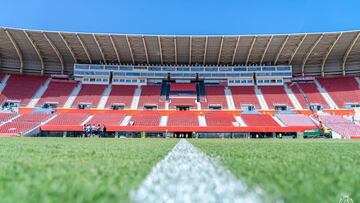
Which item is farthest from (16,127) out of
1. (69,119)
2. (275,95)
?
(275,95)

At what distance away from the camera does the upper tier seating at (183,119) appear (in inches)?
1126

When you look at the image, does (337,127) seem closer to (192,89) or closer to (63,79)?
(192,89)

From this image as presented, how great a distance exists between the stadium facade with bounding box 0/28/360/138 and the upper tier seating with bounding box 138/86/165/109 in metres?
0.13

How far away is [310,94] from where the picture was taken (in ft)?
116

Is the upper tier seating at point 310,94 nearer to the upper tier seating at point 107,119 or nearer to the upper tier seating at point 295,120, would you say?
the upper tier seating at point 295,120

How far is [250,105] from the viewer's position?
3378 centimetres

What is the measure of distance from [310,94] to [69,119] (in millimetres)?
29247

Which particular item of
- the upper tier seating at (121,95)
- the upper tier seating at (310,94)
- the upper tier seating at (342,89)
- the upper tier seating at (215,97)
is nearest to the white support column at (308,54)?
the upper tier seating at (310,94)

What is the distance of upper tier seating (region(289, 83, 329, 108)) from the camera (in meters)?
33.5

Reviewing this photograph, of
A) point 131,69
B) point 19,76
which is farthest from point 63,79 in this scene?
point 131,69

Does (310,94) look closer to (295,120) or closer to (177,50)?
(295,120)

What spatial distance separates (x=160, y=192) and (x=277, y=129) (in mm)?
27685

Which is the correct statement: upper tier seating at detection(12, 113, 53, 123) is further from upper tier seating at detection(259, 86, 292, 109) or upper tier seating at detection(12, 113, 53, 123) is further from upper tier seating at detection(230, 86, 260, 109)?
upper tier seating at detection(259, 86, 292, 109)

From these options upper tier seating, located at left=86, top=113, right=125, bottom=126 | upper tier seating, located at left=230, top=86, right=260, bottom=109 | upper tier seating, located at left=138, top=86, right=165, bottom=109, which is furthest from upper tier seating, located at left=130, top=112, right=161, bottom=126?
upper tier seating, located at left=230, top=86, right=260, bottom=109
